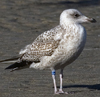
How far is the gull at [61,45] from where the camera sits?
6.71 meters

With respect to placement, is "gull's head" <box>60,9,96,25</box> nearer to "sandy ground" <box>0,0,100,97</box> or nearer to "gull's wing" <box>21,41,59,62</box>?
"gull's wing" <box>21,41,59,62</box>

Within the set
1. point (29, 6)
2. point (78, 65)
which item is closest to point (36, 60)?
point (78, 65)

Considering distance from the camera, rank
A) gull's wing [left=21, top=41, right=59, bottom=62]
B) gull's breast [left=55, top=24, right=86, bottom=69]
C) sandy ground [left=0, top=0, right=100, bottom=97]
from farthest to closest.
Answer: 1. sandy ground [left=0, top=0, right=100, bottom=97]
2. gull's wing [left=21, top=41, right=59, bottom=62]
3. gull's breast [left=55, top=24, right=86, bottom=69]

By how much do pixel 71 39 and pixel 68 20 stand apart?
1.27 feet

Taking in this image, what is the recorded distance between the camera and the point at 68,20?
22.6 ft

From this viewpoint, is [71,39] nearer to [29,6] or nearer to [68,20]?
[68,20]

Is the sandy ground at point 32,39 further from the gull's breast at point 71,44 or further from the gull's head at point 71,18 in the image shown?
the gull's head at point 71,18

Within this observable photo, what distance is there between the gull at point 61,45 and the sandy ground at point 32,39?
502 millimetres

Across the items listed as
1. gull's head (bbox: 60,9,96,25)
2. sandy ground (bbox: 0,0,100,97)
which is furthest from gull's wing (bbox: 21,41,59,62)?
sandy ground (bbox: 0,0,100,97)

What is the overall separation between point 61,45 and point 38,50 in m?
0.49

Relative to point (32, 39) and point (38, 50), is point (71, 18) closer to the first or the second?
point (38, 50)

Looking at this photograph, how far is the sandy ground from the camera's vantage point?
737 cm

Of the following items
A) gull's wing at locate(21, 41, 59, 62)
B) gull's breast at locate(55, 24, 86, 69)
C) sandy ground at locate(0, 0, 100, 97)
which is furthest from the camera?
sandy ground at locate(0, 0, 100, 97)

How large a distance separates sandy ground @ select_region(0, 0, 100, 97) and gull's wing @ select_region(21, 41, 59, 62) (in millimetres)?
570
